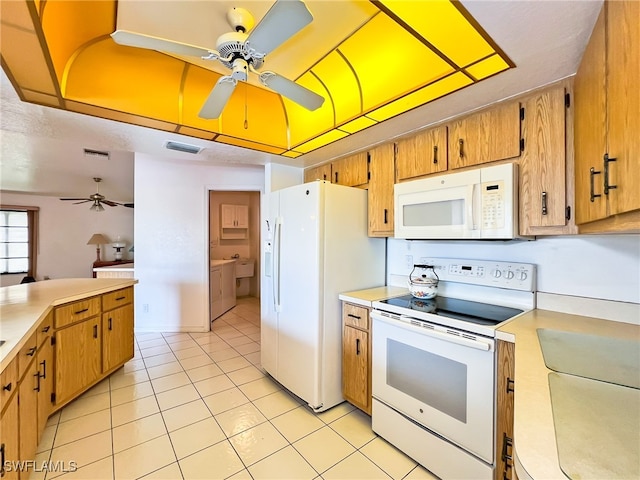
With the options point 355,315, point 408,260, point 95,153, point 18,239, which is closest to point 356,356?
point 355,315

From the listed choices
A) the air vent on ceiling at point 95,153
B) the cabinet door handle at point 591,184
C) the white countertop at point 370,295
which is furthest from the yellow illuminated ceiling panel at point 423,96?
the air vent on ceiling at point 95,153

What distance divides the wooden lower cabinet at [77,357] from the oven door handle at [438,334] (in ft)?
7.36

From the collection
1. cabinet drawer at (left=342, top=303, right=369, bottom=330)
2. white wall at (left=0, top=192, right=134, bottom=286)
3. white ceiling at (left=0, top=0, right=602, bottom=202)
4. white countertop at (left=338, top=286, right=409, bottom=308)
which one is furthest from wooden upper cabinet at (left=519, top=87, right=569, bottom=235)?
white wall at (left=0, top=192, right=134, bottom=286)

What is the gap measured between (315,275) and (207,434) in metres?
1.29

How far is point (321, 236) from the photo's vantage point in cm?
206

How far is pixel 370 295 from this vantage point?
2105mm

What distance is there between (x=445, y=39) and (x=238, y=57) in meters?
0.98

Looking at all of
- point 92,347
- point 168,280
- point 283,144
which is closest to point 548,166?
point 283,144

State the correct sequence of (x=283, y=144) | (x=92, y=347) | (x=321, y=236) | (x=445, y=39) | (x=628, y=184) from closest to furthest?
(x=628, y=184) → (x=445, y=39) → (x=321, y=236) → (x=92, y=347) → (x=283, y=144)

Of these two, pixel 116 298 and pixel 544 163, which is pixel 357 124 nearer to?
pixel 544 163

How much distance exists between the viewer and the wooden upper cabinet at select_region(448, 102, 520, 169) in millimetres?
1559

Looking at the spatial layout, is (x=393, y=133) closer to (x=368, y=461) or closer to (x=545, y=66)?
(x=545, y=66)

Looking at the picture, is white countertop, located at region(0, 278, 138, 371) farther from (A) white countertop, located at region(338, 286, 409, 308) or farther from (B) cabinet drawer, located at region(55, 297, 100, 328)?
(A) white countertop, located at region(338, 286, 409, 308)

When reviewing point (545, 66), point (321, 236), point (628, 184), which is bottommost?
point (321, 236)
